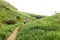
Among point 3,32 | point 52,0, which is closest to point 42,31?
point 3,32

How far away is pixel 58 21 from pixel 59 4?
276 ft

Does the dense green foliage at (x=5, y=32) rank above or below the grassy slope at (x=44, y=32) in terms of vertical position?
below

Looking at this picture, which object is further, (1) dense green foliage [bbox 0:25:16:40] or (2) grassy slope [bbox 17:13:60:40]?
(1) dense green foliage [bbox 0:25:16:40]

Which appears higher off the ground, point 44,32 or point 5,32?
point 44,32

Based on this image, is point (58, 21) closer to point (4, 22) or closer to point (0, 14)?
point (4, 22)

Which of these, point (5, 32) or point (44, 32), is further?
point (5, 32)

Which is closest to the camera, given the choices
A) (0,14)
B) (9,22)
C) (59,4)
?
(9,22)

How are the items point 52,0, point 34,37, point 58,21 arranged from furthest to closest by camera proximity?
point 52,0 → point 58,21 → point 34,37

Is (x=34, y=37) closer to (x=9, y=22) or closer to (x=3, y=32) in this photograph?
(x=3, y=32)

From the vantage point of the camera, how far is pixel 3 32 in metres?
33.2

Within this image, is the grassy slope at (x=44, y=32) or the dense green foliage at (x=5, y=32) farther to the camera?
the dense green foliage at (x=5, y=32)

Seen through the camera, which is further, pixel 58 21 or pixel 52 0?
pixel 52 0

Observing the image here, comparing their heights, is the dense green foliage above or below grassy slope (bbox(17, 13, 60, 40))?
below

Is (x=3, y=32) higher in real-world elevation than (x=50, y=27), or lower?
lower
